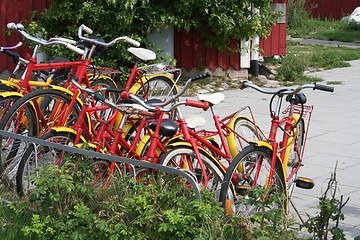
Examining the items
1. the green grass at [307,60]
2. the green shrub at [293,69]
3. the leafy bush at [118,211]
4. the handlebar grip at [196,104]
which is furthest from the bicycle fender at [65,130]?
the green shrub at [293,69]

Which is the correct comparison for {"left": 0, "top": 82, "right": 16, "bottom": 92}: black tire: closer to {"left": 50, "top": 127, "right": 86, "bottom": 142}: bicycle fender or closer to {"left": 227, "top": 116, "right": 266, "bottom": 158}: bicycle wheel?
{"left": 50, "top": 127, "right": 86, "bottom": 142}: bicycle fender

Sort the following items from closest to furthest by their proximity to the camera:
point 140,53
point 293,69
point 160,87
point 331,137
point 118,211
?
point 118,211 < point 140,53 < point 160,87 < point 331,137 < point 293,69

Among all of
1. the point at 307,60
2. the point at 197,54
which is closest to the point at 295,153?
the point at 197,54

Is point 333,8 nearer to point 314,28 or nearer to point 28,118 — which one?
point 314,28

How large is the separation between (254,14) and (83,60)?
5.72 meters

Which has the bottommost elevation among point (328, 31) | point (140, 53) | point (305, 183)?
point (305, 183)

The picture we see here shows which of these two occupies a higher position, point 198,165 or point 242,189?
point 198,165

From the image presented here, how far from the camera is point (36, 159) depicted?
5.24 meters

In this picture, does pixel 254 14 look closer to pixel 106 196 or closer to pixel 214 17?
pixel 214 17

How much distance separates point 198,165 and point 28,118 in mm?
1699

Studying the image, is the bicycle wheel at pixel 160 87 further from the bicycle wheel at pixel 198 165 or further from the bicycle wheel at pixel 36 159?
the bicycle wheel at pixel 198 165

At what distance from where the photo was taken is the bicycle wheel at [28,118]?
19.1 feet

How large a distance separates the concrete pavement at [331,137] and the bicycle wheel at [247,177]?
0.43 meters

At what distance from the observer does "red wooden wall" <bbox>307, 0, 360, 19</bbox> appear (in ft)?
76.1
